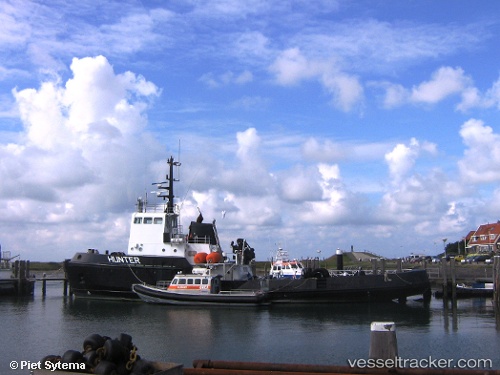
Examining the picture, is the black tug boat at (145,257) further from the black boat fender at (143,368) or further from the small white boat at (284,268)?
the black boat fender at (143,368)

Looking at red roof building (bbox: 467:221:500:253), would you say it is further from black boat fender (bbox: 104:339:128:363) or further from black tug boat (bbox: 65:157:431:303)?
black boat fender (bbox: 104:339:128:363)

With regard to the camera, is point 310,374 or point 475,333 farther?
point 475,333

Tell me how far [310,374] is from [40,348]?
15303 millimetres

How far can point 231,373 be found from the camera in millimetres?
7840

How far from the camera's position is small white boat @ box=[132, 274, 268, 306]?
3206cm

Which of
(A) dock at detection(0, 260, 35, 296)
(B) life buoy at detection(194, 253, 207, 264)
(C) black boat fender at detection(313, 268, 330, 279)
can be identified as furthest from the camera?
(A) dock at detection(0, 260, 35, 296)

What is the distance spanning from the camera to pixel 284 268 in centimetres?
3828

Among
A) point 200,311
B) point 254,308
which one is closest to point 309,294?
point 254,308

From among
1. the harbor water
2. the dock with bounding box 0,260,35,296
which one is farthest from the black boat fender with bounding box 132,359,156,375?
the dock with bounding box 0,260,35,296

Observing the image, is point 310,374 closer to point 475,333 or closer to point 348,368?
point 348,368

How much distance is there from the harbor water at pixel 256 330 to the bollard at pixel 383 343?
10.2m

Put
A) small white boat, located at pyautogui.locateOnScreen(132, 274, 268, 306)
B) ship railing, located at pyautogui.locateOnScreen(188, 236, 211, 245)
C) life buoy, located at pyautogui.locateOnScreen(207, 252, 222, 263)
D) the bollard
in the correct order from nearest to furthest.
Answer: the bollard → small white boat, located at pyautogui.locateOnScreen(132, 274, 268, 306) → life buoy, located at pyautogui.locateOnScreen(207, 252, 222, 263) → ship railing, located at pyautogui.locateOnScreen(188, 236, 211, 245)

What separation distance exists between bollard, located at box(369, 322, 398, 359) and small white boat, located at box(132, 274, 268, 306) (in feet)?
82.0

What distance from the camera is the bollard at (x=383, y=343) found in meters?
7.34
